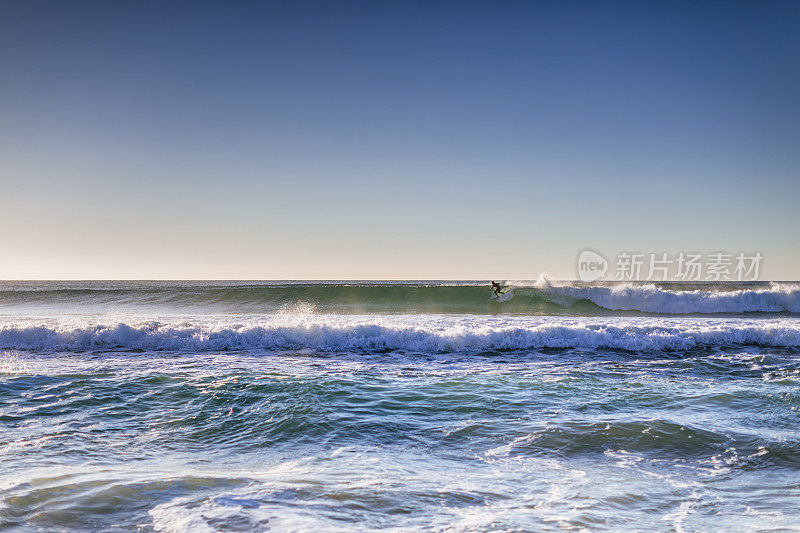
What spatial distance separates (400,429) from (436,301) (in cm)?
2491

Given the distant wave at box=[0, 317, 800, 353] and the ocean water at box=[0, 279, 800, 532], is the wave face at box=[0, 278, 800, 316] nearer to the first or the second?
the distant wave at box=[0, 317, 800, 353]

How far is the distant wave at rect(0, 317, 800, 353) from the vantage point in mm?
13273

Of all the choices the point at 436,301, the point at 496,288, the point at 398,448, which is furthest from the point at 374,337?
the point at 496,288

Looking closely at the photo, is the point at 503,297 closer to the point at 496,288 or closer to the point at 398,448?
the point at 496,288

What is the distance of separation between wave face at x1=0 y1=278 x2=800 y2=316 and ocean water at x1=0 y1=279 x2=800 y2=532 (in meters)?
12.9

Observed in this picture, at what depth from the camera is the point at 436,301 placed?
3103 cm

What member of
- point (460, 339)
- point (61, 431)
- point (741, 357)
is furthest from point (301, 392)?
point (741, 357)

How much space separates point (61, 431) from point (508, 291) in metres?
28.9

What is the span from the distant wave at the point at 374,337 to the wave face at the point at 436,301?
38.7 ft

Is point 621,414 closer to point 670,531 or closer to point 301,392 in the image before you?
point 670,531

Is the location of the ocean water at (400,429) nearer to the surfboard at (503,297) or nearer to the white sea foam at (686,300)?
the white sea foam at (686,300)

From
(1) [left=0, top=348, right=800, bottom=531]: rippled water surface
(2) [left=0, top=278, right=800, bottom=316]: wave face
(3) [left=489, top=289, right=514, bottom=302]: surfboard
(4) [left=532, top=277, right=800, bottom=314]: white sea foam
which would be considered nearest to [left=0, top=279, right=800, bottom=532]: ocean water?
(1) [left=0, top=348, right=800, bottom=531]: rippled water surface

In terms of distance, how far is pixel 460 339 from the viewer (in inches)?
A: 534

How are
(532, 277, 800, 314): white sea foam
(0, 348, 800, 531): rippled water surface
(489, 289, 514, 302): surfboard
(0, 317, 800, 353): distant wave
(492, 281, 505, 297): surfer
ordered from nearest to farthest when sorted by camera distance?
(0, 348, 800, 531): rippled water surface < (0, 317, 800, 353): distant wave < (532, 277, 800, 314): white sea foam < (492, 281, 505, 297): surfer < (489, 289, 514, 302): surfboard
